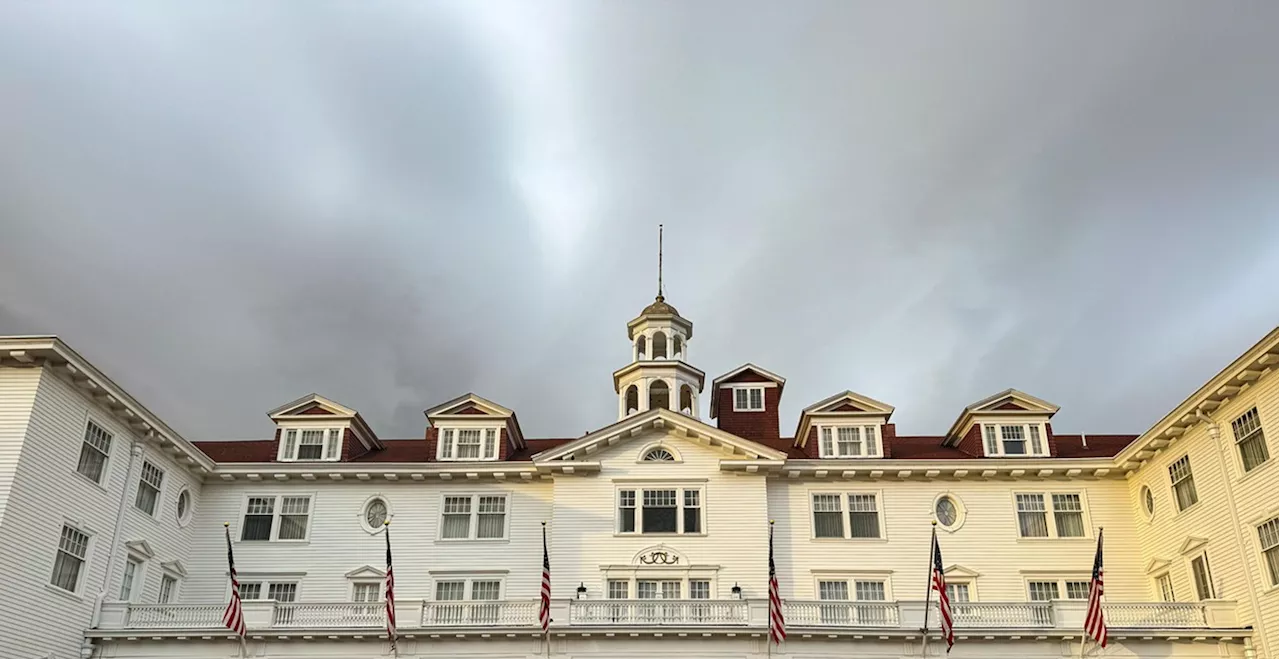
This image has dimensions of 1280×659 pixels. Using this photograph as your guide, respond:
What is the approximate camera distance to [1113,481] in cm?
3719

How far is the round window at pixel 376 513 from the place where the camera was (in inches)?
1490

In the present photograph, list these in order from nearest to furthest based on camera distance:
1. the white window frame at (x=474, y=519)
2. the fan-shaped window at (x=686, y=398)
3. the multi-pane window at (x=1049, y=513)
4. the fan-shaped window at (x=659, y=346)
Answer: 1. the multi-pane window at (x=1049, y=513)
2. the white window frame at (x=474, y=519)
3. the fan-shaped window at (x=686, y=398)
4. the fan-shaped window at (x=659, y=346)

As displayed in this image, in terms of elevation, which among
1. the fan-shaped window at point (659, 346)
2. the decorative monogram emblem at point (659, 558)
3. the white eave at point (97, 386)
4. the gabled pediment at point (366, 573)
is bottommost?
the gabled pediment at point (366, 573)

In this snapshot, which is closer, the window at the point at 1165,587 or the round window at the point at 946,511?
→ the window at the point at 1165,587

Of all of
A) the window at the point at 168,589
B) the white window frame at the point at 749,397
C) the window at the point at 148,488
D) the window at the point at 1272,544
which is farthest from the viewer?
the white window frame at the point at 749,397

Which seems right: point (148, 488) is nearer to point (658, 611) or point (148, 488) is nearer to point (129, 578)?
point (129, 578)

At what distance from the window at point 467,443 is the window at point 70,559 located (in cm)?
1250

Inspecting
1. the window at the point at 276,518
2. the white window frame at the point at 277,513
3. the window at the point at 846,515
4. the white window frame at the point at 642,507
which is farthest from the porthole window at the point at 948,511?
the window at the point at 276,518

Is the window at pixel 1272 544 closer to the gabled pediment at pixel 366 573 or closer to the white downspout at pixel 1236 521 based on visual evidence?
the white downspout at pixel 1236 521

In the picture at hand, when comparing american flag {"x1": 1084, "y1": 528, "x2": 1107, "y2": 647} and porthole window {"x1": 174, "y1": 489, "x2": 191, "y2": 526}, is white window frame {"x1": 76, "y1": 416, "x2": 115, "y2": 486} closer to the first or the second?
porthole window {"x1": 174, "y1": 489, "x2": 191, "y2": 526}

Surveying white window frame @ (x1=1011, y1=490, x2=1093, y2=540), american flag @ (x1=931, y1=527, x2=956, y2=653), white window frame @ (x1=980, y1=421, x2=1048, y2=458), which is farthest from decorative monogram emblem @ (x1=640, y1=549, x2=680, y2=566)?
white window frame @ (x1=980, y1=421, x2=1048, y2=458)

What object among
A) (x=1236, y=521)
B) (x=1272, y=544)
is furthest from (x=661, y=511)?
(x=1272, y=544)

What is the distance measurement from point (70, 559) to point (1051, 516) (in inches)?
1290

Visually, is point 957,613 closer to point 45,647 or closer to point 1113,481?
point 1113,481
